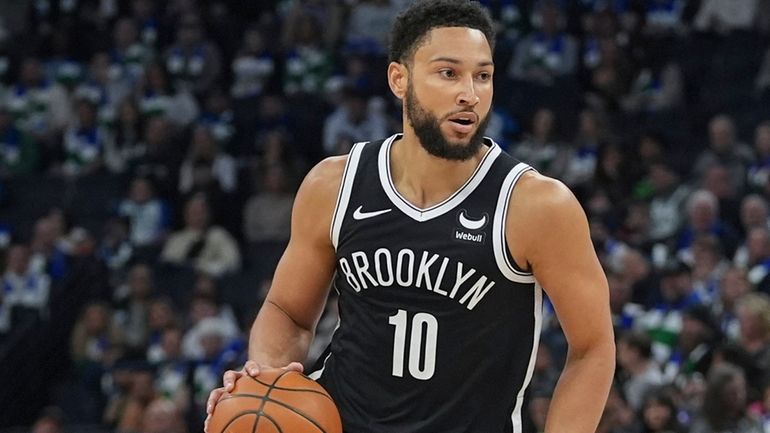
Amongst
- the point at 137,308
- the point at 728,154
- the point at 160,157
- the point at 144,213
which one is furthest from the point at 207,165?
the point at 728,154

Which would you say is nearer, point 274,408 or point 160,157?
point 274,408

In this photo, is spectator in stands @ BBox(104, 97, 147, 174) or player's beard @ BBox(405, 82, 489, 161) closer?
player's beard @ BBox(405, 82, 489, 161)

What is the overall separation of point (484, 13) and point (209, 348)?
268 inches

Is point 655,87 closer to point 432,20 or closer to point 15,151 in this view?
point 15,151

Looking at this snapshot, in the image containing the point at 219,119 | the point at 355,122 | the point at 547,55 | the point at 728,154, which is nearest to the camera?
the point at 728,154

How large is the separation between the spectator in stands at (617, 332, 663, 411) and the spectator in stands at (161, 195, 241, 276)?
4.11 metres

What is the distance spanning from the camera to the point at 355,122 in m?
12.3

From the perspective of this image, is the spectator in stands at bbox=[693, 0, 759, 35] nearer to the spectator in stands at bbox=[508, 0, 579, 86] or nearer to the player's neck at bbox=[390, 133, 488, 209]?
the spectator in stands at bbox=[508, 0, 579, 86]

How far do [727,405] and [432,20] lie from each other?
382 centimetres

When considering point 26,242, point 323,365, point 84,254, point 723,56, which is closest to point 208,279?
point 84,254

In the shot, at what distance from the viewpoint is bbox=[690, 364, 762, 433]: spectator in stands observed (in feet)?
22.2

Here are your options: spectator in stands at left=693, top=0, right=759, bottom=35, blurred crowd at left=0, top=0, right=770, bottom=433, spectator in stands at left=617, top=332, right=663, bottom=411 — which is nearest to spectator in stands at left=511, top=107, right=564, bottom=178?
blurred crowd at left=0, top=0, right=770, bottom=433

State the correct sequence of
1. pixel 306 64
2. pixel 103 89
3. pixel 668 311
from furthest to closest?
pixel 103 89 → pixel 306 64 → pixel 668 311

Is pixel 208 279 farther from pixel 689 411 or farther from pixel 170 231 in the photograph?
pixel 689 411
